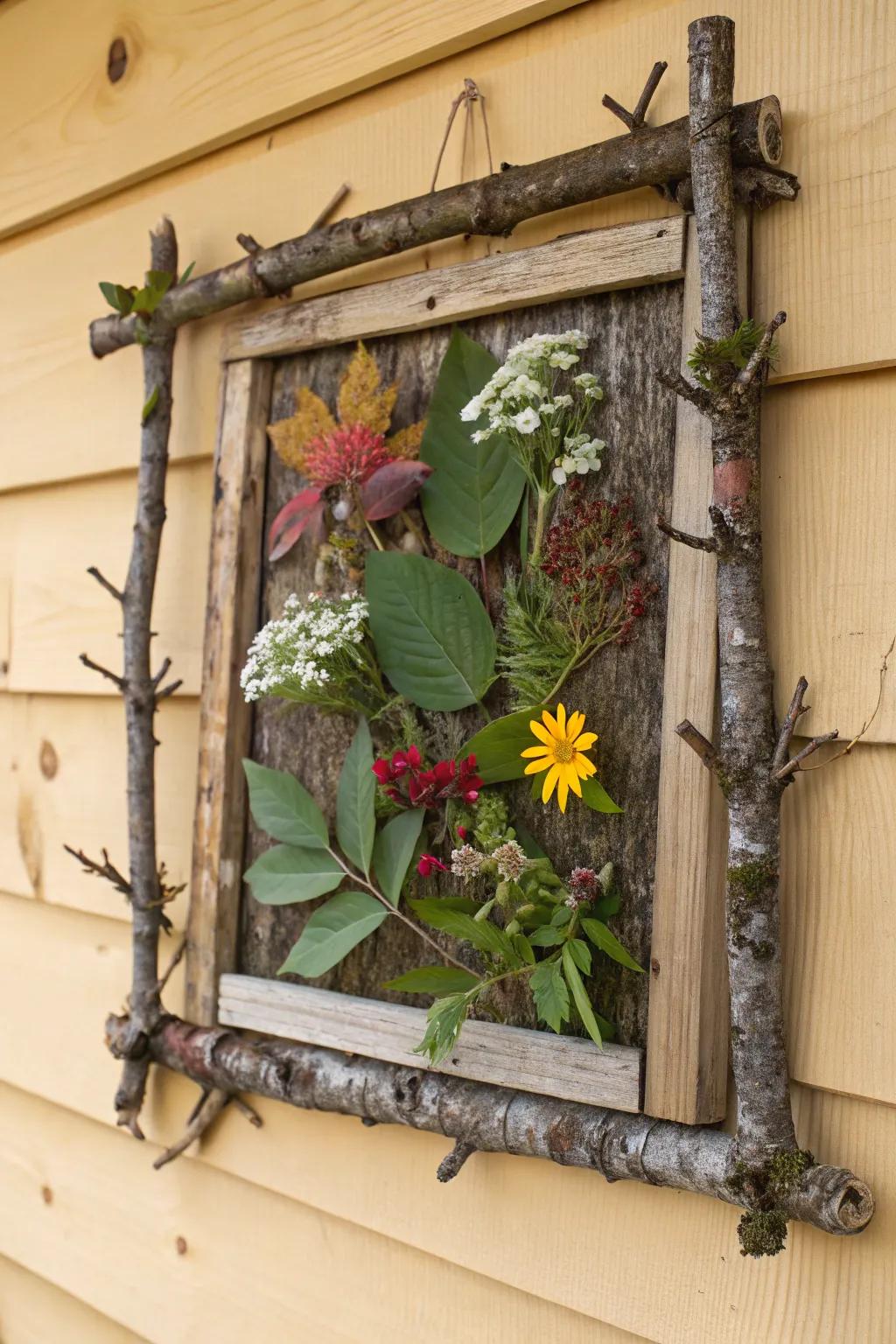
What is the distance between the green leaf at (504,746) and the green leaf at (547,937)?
0.10 meters

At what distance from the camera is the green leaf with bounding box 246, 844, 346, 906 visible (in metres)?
1.02

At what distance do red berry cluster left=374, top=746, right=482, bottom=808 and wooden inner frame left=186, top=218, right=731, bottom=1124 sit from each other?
15cm

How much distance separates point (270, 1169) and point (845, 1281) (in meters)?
0.56

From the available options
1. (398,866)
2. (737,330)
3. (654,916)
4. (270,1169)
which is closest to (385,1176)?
(270,1169)

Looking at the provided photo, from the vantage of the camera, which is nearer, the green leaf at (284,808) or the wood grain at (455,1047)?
the wood grain at (455,1047)

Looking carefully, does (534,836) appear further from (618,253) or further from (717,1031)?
(618,253)

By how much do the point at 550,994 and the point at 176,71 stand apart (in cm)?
106

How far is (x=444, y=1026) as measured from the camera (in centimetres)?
84

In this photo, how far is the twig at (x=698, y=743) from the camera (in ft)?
2.48

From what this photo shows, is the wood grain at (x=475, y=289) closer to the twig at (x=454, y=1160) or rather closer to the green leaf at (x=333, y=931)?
the green leaf at (x=333, y=931)

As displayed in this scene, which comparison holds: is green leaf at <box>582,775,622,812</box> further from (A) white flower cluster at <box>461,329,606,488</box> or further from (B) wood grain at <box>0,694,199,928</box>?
(B) wood grain at <box>0,694,199,928</box>

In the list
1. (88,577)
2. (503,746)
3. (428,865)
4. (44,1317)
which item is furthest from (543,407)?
(44,1317)

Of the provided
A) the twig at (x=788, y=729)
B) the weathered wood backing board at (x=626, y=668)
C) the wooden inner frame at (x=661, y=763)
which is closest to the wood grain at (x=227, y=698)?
the wooden inner frame at (x=661, y=763)

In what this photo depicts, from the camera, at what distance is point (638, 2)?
901 mm
